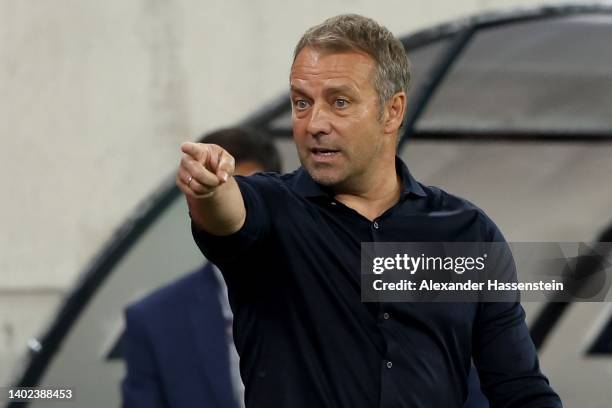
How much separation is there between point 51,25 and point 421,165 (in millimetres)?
1342

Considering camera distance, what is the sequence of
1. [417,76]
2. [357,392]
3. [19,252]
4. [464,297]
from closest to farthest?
[357,392] → [464,297] → [19,252] → [417,76]

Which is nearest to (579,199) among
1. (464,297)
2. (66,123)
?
(66,123)

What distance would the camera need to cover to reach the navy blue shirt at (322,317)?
62.8 inches

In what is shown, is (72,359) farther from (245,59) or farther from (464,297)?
(464,297)

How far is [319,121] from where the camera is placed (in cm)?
163

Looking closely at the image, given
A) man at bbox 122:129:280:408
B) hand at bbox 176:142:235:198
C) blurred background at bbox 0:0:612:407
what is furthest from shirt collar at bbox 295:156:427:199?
blurred background at bbox 0:0:612:407

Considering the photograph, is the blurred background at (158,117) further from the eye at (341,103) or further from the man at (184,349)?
the eye at (341,103)

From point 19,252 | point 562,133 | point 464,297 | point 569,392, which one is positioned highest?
point 464,297

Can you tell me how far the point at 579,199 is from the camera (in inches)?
172

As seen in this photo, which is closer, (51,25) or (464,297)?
(464,297)

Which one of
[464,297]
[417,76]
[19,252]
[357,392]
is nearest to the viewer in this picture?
[357,392]

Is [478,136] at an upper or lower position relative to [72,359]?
upper

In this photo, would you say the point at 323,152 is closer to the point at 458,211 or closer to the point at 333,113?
the point at 333,113

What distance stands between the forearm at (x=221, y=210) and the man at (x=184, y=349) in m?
1.00
